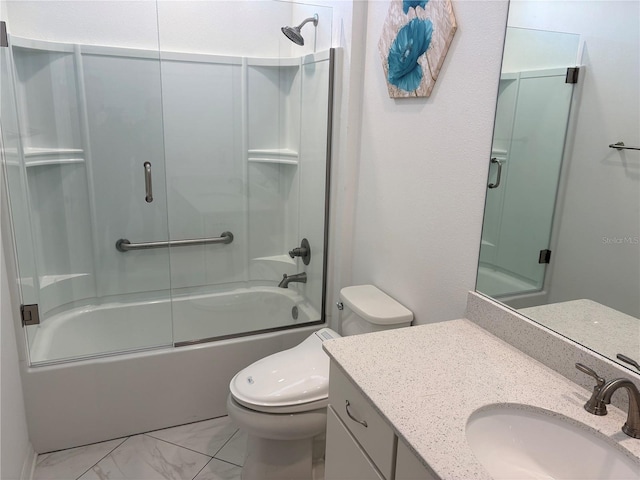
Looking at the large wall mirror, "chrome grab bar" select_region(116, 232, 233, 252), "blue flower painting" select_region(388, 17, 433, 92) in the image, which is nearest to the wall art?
"blue flower painting" select_region(388, 17, 433, 92)

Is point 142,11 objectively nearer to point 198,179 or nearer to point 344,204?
point 198,179

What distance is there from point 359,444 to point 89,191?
208 centimetres

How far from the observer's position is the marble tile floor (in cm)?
191

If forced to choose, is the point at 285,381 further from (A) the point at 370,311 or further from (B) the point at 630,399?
(B) the point at 630,399

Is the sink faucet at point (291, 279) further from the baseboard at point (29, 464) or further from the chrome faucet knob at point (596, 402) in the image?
the chrome faucet knob at point (596, 402)

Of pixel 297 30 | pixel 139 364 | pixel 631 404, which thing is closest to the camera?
pixel 631 404

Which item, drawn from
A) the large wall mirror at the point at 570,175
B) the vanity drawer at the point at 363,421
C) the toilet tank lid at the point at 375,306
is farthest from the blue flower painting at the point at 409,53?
the vanity drawer at the point at 363,421

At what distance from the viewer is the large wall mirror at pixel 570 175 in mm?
1045

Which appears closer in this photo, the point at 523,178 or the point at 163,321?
the point at 523,178

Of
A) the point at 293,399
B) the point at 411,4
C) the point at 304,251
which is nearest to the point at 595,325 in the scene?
the point at 293,399

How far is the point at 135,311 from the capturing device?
2.59 m

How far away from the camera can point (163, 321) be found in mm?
2498

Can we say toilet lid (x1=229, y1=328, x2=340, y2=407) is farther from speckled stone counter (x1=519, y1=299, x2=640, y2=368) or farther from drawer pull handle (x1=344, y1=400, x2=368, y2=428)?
speckled stone counter (x1=519, y1=299, x2=640, y2=368)

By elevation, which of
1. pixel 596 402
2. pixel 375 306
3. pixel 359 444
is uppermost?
pixel 596 402
